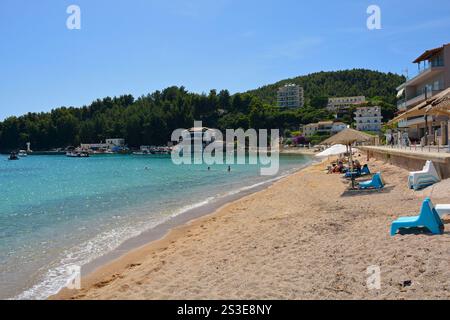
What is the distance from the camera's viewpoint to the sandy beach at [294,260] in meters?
6.66

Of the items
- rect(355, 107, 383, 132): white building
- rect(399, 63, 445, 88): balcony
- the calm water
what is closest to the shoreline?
the calm water

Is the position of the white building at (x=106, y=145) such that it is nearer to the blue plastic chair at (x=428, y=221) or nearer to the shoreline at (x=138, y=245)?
the shoreline at (x=138, y=245)

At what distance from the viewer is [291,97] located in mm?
175875

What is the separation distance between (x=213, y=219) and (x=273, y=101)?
18183 cm

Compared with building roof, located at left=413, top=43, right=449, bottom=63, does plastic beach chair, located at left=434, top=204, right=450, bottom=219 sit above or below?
below

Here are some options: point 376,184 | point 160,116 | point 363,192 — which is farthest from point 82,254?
point 160,116

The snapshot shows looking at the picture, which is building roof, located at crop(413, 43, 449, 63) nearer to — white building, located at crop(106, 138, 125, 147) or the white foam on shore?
the white foam on shore

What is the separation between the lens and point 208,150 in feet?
444

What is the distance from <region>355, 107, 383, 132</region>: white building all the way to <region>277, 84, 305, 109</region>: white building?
5290cm

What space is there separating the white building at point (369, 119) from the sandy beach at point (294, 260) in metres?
112

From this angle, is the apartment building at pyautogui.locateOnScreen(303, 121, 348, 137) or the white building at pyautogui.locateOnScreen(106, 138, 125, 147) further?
the white building at pyautogui.locateOnScreen(106, 138, 125, 147)

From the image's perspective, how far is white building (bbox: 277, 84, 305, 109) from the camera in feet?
573

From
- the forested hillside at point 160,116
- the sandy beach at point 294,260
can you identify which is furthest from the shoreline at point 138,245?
the forested hillside at point 160,116
